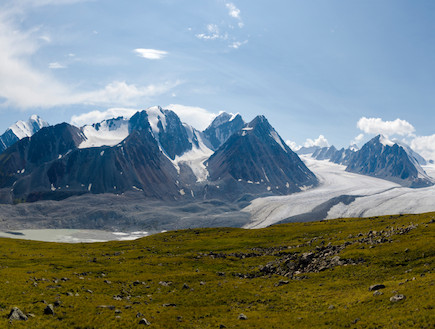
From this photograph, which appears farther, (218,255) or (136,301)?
(218,255)

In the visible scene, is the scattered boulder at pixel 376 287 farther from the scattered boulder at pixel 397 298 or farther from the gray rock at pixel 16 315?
the gray rock at pixel 16 315

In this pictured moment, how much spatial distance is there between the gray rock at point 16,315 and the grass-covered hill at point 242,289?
15 centimetres

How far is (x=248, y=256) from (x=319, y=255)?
17.5 meters

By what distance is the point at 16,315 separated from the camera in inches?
1001

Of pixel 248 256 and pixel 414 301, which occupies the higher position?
pixel 414 301

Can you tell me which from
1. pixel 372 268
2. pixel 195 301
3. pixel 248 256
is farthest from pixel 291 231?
pixel 195 301

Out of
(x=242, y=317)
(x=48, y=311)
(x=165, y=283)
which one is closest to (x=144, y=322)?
(x=48, y=311)

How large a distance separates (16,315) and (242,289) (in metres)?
24.6

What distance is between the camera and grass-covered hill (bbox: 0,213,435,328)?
27.1m

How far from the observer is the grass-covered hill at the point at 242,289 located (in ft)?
88.8

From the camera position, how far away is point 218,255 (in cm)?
6506

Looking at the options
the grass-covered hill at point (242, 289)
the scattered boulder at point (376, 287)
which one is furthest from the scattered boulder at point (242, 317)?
the scattered boulder at point (376, 287)

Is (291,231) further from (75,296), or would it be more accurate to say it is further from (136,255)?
(75,296)

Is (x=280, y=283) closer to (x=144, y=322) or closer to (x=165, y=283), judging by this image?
(x=165, y=283)
